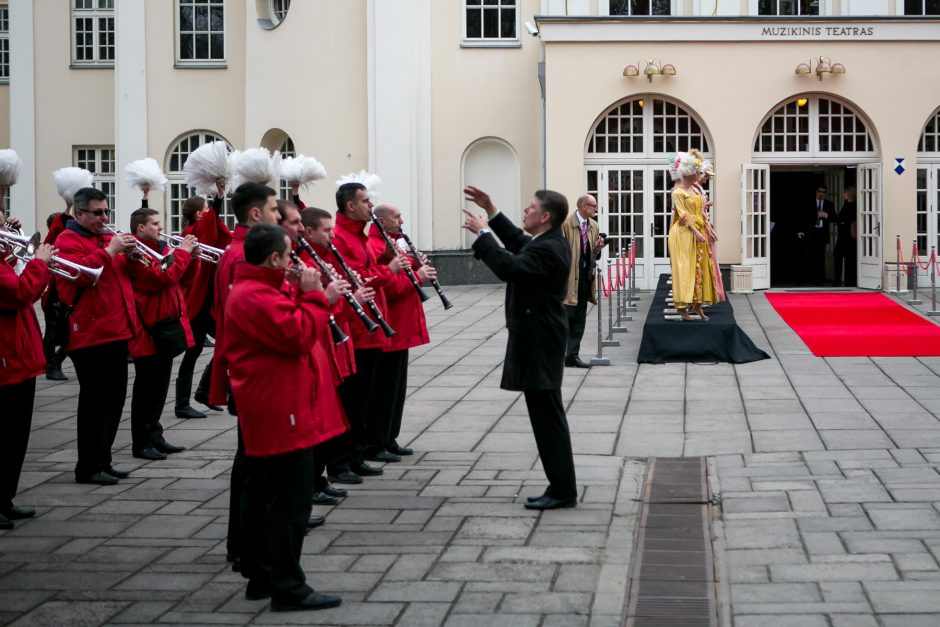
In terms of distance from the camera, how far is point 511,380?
25.1 feet

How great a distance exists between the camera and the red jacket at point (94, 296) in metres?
8.48

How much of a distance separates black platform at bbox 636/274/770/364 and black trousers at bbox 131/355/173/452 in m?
6.27

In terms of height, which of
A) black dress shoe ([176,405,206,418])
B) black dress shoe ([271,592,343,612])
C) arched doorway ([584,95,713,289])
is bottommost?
black dress shoe ([271,592,343,612])

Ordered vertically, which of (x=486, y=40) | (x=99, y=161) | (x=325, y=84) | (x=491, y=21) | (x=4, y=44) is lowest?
(x=99, y=161)

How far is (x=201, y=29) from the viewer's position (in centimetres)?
2711

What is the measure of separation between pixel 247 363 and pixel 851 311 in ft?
50.0

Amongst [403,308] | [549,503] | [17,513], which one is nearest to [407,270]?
[403,308]

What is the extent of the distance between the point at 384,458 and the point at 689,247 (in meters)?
6.73

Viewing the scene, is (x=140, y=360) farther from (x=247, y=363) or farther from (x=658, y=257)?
(x=658, y=257)

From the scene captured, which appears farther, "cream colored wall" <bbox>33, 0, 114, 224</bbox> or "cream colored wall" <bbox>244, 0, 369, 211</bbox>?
"cream colored wall" <bbox>33, 0, 114, 224</bbox>

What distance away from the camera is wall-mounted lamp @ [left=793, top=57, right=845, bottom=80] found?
22.8 m

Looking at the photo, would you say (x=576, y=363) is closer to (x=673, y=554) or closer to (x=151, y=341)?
(x=151, y=341)

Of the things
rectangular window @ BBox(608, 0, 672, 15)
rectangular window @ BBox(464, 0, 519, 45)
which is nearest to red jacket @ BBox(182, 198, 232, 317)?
rectangular window @ BBox(608, 0, 672, 15)

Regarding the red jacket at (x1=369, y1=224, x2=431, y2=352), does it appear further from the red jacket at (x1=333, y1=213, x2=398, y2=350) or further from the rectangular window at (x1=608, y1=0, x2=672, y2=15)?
the rectangular window at (x1=608, y1=0, x2=672, y2=15)
